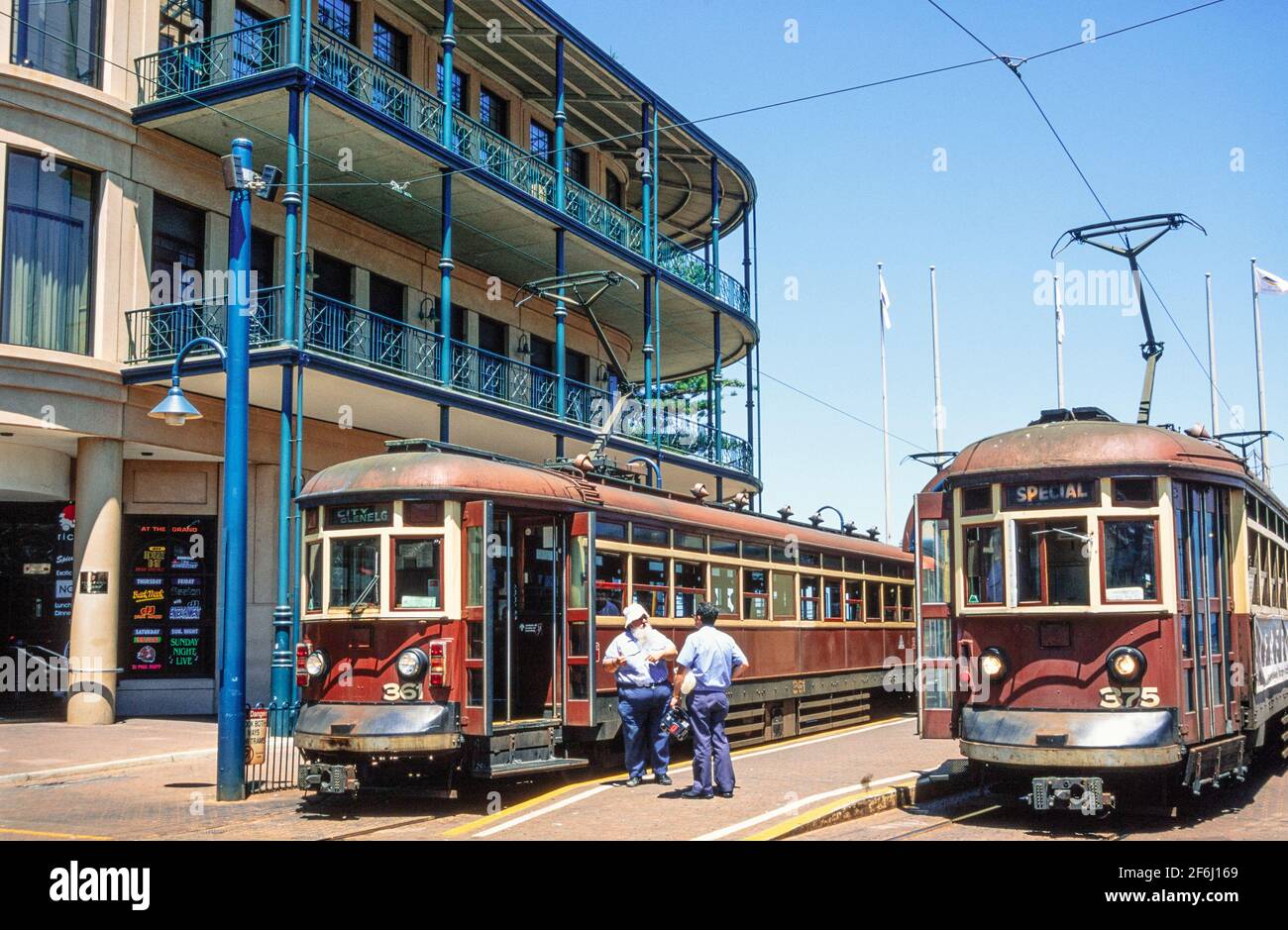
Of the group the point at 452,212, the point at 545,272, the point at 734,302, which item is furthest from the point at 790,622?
the point at 734,302

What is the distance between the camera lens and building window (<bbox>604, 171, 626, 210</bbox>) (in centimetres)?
3250

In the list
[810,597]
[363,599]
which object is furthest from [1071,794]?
[810,597]

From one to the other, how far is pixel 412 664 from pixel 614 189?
23699mm

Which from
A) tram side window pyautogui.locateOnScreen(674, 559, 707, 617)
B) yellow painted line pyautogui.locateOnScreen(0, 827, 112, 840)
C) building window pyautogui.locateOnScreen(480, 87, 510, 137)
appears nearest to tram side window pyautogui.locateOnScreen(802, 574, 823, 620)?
tram side window pyautogui.locateOnScreen(674, 559, 707, 617)

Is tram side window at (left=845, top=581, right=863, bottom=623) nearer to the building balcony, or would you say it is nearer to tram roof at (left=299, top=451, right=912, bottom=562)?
tram roof at (left=299, top=451, right=912, bottom=562)

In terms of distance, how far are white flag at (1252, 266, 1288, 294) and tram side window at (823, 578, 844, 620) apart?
14859mm

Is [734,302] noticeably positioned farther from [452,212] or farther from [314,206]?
[314,206]

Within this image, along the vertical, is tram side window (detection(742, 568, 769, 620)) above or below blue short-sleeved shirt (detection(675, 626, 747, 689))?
above

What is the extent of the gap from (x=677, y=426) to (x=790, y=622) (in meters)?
12.1

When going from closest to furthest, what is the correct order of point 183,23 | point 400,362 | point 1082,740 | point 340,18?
1. point 1082,740
2. point 183,23
3. point 340,18
4. point 400,362

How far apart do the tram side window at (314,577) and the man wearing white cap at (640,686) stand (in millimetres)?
2755

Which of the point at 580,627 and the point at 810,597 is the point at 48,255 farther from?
the point at 810,597

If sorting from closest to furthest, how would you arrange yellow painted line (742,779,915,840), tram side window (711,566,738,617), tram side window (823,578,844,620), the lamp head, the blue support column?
yellow painted line (742,779,915,840) → the lamp head → tram side window (711,566,738,617) → tram side window (823,578,844,620) → the blue support column

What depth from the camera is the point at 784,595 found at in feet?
57.8
